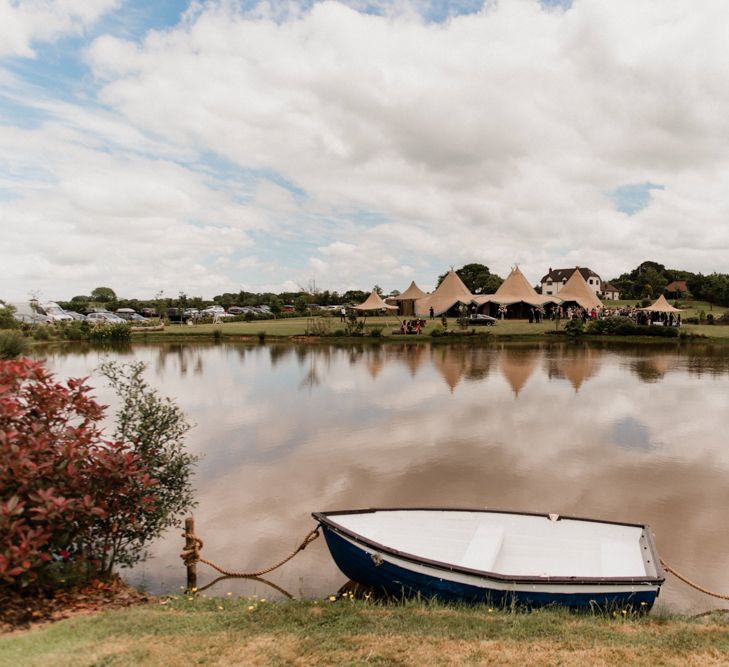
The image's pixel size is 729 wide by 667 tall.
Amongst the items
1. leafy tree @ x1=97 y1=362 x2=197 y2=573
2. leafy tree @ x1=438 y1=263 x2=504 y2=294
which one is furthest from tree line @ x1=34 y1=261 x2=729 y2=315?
leafy tree @ x1=97 y1=362 x2=197 y2=573

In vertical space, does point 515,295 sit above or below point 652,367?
above

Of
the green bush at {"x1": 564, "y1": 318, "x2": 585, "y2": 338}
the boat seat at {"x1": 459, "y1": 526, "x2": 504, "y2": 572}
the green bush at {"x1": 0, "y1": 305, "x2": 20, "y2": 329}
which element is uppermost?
the green bush at {"x1": 0, "y1": 305, "x2": 20, "y2": 329}

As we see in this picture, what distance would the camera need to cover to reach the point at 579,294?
5969 centimetres

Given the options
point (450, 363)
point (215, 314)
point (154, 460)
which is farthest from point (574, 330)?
point (215, 314)

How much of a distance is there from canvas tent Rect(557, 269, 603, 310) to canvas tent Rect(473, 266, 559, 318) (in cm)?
244

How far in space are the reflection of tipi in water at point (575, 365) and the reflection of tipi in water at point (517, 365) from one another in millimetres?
1050

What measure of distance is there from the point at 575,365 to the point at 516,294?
2931 cm

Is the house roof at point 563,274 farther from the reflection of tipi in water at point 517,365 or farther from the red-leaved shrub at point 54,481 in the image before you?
the red-leaved shrub at point 54,481

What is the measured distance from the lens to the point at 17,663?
4.57 meters

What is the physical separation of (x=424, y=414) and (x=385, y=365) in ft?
40.5

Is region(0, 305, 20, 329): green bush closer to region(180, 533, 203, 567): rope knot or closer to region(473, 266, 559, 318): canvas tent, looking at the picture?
region(473, 266, 559, 318): canvas tent

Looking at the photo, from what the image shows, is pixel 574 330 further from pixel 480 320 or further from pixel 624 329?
pixel 480 320

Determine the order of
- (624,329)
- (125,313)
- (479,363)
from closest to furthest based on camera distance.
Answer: (479,363) → (624,329) → (125,313)

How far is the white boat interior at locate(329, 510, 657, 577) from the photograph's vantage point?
21.5 ft
